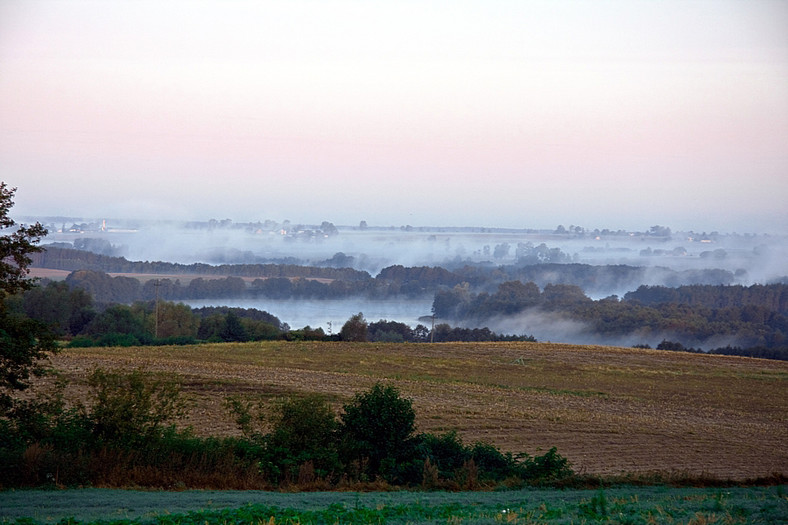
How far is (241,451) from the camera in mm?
14844

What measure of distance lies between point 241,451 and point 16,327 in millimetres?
5472

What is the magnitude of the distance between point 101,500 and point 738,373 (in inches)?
1997

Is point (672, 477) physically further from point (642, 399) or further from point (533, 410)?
point (642, 399)

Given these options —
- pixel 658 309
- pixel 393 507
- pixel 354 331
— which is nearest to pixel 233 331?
pixel 354 331

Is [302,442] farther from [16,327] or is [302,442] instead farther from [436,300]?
[436,300]

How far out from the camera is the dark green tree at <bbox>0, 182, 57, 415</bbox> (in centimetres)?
1398

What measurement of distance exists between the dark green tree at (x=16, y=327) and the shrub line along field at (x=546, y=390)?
25.3 feet

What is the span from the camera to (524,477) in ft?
50.0

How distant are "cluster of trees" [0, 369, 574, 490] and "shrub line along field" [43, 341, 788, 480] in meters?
4.83

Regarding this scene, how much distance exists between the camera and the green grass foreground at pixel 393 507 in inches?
340

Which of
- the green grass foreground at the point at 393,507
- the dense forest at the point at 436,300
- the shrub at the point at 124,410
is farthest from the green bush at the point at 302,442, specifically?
the dense forest at the point at 436,300

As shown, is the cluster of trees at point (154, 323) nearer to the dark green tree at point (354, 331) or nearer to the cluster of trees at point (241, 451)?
the dark green tree at point (354, 331)

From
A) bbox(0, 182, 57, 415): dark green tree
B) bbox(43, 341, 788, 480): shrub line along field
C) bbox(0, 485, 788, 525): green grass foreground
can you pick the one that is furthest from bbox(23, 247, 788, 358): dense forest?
Result: bbox(0, 485, 788, 525): green grass foreground

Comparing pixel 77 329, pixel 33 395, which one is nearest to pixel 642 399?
pixel 33 395
